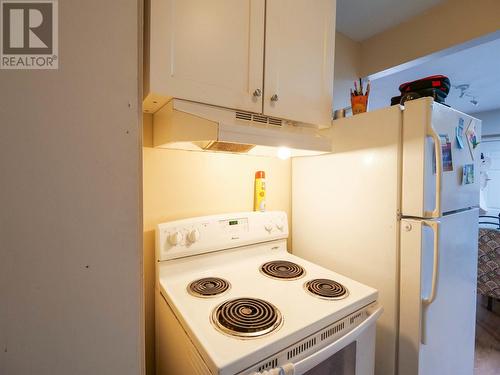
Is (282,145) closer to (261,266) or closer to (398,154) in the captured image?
(398,154)

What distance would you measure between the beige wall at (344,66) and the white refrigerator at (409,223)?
842mm

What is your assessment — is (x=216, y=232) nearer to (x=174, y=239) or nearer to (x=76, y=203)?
(x=174, y=239)

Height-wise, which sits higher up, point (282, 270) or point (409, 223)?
point (409, 223)

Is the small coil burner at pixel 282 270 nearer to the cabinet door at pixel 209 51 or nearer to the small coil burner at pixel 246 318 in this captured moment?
the small coil burner at pixel 246 318

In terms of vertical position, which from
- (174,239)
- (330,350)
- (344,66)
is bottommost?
(330,350)

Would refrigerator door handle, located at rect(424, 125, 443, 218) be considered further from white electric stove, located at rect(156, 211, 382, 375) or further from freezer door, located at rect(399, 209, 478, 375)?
white electric stove, located at rect(156, 211, 382, 375)

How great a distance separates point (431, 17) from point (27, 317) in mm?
2449

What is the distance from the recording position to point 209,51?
925mm

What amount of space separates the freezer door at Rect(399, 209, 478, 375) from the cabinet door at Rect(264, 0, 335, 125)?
694mm

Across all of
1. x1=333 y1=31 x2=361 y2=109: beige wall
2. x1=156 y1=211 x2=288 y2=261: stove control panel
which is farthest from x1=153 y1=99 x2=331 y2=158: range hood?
x1=333 y1=31 x2=361 y2=109: beige wall

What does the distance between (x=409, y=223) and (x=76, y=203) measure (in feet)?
3.88

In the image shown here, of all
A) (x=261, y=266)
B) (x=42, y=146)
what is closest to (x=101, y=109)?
(x=42, y=146)

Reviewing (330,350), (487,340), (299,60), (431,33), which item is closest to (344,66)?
(431,33)

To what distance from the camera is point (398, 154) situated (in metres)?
1.08
